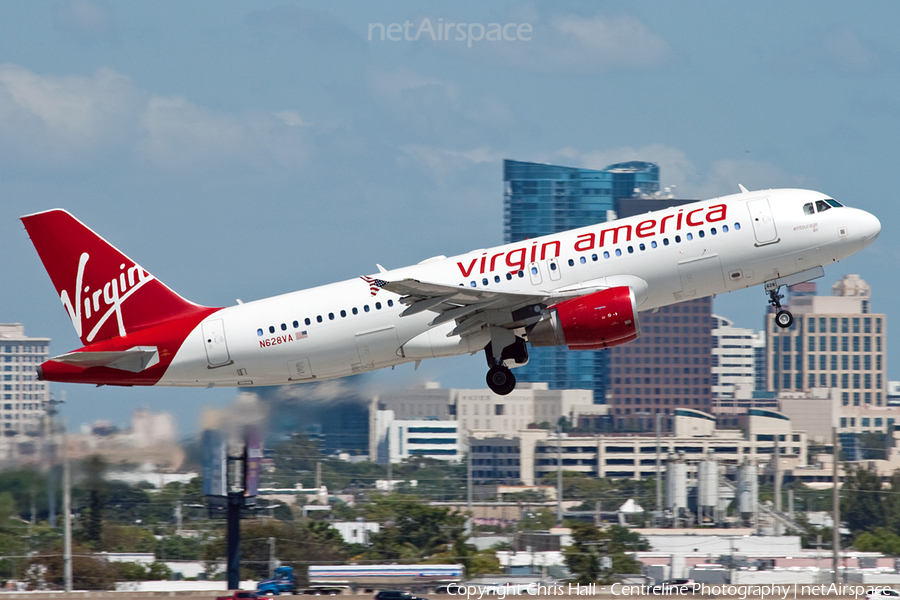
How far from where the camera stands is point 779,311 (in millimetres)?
36844

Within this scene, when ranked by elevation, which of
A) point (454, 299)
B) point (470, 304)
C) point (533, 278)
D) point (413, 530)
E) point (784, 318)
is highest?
point (533, 278)

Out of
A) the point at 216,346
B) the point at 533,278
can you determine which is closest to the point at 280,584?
the point at 216,346

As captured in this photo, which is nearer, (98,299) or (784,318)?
(784,318)

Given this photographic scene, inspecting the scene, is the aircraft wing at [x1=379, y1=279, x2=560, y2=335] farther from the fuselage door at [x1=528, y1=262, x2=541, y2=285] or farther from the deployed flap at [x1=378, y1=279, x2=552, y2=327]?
the fuselage door at [x1=528, y1=262, x2=541, y2=285]

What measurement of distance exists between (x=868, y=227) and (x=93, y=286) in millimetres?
23832

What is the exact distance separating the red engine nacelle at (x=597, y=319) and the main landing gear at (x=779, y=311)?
17.0ft

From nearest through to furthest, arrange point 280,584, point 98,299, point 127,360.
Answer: point 127,360
point 98,299
point 280,584

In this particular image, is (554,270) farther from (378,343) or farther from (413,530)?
(413,530)

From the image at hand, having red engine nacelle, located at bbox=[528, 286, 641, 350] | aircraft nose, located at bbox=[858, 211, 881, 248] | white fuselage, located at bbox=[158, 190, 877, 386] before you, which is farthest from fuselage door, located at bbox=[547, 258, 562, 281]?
aircraft nose, located at bbox=[858, 211, 881, 248]

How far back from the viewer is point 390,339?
35562 millimetres

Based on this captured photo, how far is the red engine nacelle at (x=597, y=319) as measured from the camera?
111 ft

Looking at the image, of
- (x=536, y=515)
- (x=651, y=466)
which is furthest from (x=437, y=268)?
(x=651, y=466)

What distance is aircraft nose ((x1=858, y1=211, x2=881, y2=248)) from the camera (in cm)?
3569

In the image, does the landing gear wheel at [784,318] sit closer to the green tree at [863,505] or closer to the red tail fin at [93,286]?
the red tail fin at [93,286]
